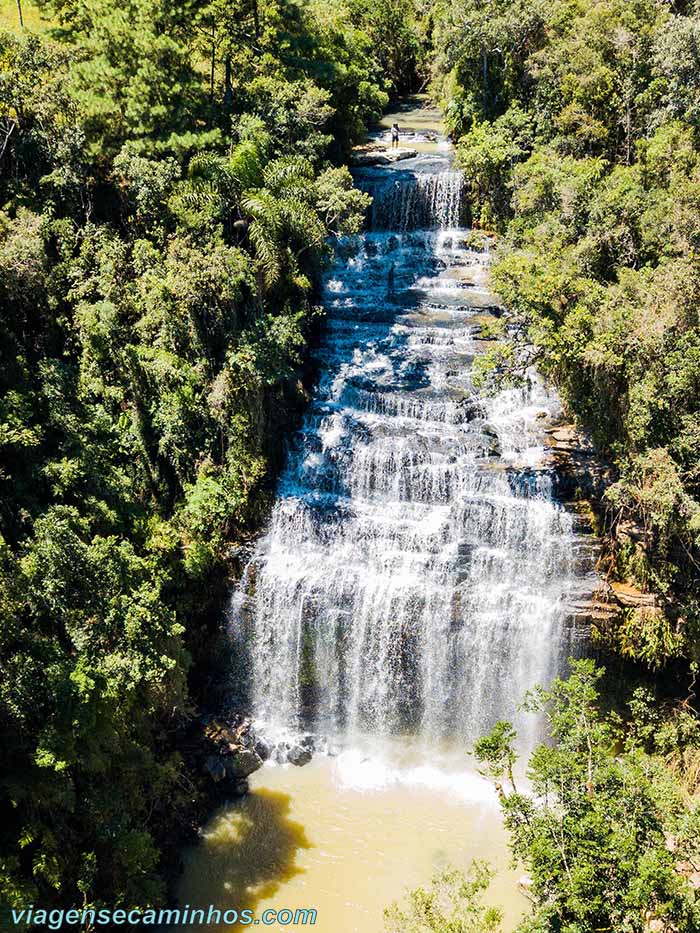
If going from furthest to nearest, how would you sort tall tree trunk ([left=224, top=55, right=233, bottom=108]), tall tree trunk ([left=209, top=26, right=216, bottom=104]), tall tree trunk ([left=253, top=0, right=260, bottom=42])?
tall tree trunk ([left=253, top=0, right=260, bottom=42]), tall tree trunk ([left=224, top=55, right=233, bottom=108]), tall tree trunk ([left=209, top=26, right=216, bottom=104])

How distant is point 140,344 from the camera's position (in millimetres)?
20875

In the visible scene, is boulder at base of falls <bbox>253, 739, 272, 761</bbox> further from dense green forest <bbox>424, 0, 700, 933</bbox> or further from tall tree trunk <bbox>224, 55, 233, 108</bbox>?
tall tree trunk <bbox>224, 55, 233, 108</bbox>

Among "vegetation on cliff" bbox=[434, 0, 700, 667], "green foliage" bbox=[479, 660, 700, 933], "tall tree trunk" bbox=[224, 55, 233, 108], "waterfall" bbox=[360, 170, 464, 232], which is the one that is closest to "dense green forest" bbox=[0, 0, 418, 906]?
"tall tree trunk" bbox=[224, 55, 233, 108]

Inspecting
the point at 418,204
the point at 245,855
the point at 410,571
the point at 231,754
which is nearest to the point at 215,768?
the point at 231,754

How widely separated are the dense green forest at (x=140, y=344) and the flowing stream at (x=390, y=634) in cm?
183

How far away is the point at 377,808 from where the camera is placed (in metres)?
17.8

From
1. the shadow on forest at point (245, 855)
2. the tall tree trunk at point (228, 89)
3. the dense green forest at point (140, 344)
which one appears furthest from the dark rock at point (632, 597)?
the tall tree trunk at point (228, 89)

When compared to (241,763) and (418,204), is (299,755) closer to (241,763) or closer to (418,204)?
(241,763)

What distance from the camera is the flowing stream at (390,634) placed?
16.6m

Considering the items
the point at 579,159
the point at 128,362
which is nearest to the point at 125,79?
the point at 128,362

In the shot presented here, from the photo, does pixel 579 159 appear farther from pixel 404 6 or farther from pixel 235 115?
pixel 404 6

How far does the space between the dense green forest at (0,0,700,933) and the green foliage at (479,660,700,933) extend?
0.05m

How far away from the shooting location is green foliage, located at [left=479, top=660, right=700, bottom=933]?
10.2 metres

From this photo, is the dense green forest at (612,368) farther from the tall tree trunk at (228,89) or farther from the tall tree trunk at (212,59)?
the tall tree trunk at (212,59)
